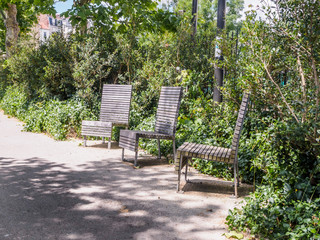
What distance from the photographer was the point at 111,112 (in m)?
8.20

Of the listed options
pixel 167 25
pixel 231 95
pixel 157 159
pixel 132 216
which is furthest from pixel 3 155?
pixel 167 25

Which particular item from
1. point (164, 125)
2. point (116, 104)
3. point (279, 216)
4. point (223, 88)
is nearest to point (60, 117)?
point (116, 104)

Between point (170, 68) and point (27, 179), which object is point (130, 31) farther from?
point (27, 179)

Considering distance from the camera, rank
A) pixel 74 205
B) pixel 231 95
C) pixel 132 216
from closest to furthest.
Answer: pixel 132 216 → pixel 74 205 → pixel 231 95

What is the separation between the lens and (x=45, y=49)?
11250 millimetres

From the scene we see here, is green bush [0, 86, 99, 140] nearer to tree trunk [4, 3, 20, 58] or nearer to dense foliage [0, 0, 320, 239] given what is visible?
dense foliage [0, 0, 320, 239]

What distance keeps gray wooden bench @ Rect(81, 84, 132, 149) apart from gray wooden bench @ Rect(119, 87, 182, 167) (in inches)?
54.5

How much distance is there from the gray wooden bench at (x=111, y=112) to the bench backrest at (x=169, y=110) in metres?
1.42

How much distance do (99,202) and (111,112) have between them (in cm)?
413

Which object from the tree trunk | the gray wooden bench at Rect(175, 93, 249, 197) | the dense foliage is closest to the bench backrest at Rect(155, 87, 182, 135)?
the dense foliage

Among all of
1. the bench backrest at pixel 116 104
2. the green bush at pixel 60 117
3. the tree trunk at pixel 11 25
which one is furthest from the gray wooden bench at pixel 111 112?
the tree trunk at pixel 11 25

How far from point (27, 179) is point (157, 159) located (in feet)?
8.84

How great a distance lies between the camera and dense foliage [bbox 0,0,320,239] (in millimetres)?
3518

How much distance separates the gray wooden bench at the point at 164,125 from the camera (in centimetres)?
616
